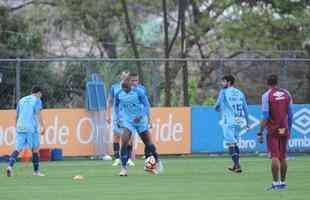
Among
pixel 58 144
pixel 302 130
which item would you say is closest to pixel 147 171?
pixel 58 144

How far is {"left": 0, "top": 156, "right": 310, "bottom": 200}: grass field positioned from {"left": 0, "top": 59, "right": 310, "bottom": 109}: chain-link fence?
3570 millimetres

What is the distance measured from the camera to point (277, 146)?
17438 mm

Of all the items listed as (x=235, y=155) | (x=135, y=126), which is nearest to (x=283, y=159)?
(x=135, y=126)

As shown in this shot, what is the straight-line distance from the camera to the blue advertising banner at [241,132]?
29.1m

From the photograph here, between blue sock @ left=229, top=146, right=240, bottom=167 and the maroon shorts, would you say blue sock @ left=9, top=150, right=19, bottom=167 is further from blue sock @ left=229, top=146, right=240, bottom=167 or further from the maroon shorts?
the maroon shorts

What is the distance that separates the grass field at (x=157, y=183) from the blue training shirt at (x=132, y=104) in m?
1.22

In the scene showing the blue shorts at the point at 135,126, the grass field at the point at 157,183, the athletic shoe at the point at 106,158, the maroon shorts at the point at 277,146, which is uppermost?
the blue shorts at the point at 135,126

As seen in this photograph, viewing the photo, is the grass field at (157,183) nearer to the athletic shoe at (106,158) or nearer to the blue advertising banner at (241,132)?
the athletic shoe at (106,158)

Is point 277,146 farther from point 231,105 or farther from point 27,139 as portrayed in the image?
point 27,139

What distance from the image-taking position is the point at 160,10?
45.4m

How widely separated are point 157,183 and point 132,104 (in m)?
2.59

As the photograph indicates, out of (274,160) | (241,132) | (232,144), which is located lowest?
(274,160)

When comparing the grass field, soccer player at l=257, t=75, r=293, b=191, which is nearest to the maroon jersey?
soccer player at l=257, t=75, r=293, b=191

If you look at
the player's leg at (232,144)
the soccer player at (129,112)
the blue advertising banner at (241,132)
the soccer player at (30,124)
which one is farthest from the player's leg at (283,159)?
the blue advertising banner at (241,132)
